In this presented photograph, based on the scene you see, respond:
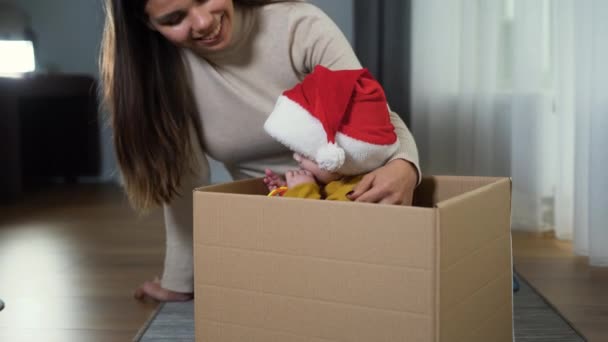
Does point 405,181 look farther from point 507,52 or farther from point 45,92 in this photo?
point 45,92

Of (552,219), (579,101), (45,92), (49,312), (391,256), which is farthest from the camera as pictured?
(45,92)

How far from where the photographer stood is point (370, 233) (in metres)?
0.83

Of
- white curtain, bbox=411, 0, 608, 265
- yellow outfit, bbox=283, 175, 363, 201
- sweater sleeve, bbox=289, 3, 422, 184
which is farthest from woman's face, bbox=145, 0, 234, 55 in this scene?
white curtain, bbox=411, 0, 608, 265

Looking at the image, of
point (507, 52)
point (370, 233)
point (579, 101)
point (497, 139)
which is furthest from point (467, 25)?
point (370, 233)

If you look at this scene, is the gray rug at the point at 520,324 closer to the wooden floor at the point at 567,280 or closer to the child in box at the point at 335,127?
the wooden floor at the point at 567,280

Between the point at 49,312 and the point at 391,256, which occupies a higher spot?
the point at 391,256

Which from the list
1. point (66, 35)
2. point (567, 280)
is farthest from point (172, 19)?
point (66, 35)

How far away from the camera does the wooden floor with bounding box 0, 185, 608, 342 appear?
1.40 m

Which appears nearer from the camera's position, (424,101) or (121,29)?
(121,29)

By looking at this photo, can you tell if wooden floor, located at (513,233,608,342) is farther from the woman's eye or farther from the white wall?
the white wall

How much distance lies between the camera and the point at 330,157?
3.39 ft

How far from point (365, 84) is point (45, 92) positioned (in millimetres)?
2638

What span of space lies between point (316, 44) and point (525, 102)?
122 centimetres

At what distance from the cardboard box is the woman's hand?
15 cm
